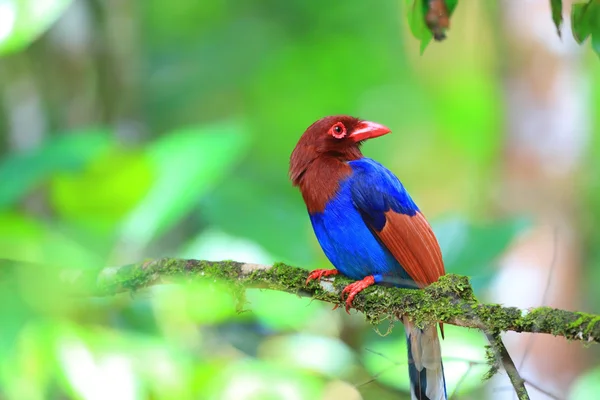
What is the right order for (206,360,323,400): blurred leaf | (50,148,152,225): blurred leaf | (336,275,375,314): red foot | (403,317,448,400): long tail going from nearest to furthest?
1. (336,275,375,314): red foot
2. (403,317,448,400): long tail
3. (206,360,323,400): blurred leaf
4. (50,148,152,225): blurred leaf

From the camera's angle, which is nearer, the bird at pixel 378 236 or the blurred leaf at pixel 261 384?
the bird at pixel 378 236

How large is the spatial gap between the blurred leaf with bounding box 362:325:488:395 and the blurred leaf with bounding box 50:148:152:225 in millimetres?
1366

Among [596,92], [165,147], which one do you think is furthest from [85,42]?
[596,92]

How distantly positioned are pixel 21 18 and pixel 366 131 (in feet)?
5.26

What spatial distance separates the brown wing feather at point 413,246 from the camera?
9.80ft

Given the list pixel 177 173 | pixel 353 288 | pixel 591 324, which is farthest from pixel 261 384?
pixel 591 324

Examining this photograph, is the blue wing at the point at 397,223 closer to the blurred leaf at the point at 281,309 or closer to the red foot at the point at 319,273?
the red foot at the point at 319,273

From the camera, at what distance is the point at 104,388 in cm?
304

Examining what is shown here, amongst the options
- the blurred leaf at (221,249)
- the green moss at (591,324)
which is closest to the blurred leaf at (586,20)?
the green moss at (591,324)

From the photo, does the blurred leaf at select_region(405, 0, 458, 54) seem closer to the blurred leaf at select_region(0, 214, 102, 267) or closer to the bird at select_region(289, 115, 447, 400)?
the bird at select_region(289, 115, 447, 400)

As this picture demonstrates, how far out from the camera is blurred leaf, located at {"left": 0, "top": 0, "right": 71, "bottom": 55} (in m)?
3.32

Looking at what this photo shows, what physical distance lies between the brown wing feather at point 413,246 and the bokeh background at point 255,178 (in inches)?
14.6

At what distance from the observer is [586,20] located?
6.48ft

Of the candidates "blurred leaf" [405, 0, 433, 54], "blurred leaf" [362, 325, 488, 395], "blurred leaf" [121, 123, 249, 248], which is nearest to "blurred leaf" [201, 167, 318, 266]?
"blurred leaf" [121, 123, 249, 248]
